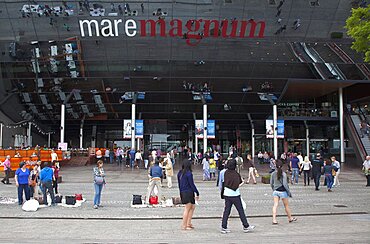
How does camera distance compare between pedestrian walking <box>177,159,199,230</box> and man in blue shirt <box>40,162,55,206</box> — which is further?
man in blue shirt <box>40,162,55,206</box>

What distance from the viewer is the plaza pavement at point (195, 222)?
8.71 m

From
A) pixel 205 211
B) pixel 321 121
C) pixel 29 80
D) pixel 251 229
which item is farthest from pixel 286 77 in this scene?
pixel 251 229

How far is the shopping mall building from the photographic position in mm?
33312

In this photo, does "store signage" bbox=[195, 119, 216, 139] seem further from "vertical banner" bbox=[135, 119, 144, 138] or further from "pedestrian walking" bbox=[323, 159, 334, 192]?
"pedestrian walking" bbox=[323, 159, 334, 192]

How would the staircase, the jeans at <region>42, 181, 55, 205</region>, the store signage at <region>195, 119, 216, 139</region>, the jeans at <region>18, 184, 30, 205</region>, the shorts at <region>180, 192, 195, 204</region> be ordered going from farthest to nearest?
the store signage at <region>195, 119, 216, 139</region> → the staircase → the jeans at <region>18, 184, 30, 205</region> → the jeans at <region>42, 181, 55, 205</region> → the shorts at <region>180, 192, 195, 204</region>

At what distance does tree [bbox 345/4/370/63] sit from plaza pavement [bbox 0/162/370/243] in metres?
4.88

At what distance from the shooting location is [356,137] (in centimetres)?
3903

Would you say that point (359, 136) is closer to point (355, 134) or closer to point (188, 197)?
point (355, 134)

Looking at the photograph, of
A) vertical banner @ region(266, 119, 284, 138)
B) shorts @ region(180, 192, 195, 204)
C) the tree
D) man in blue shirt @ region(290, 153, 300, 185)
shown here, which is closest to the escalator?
vertical banner @ region(266, 119, 284, 138)

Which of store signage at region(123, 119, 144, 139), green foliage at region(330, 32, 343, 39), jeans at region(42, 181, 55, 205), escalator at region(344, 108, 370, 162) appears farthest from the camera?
store signage at region(123, 119, 144, 139)

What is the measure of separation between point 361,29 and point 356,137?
30159 mm

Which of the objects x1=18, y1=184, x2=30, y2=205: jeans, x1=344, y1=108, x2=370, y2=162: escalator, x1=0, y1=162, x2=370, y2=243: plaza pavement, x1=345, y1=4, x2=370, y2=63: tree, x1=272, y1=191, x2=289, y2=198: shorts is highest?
x1=345, y1=4, x2=370, y2=63: tree

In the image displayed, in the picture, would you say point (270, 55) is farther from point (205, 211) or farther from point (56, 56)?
point (205, 211)

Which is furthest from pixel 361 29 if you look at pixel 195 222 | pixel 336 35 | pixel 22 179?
pixel 336 35
